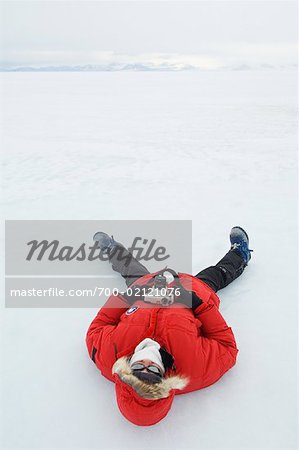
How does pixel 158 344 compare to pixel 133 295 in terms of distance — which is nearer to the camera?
pixel 158 344

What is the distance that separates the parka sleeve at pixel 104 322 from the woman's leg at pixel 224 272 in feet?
1.94

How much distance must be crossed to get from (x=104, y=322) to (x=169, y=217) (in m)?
1.83

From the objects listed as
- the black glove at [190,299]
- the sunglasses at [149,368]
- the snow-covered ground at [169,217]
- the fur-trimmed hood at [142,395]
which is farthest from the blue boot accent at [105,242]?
the sunglasses at [149,368]

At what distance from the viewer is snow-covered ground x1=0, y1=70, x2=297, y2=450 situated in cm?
191

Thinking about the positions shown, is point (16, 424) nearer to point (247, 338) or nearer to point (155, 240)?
point (247, 338)

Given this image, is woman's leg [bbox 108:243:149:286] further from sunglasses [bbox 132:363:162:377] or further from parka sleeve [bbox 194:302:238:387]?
sunglasses [bbox 132:363:162:377]

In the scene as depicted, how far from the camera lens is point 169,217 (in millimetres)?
3924

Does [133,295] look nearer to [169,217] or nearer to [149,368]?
[149,368]

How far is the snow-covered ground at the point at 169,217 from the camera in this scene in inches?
75.0

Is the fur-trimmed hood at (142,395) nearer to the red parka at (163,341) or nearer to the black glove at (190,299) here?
the red parka at (163,341)

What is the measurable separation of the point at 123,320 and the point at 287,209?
241 centimetres

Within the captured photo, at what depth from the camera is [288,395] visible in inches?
80.0

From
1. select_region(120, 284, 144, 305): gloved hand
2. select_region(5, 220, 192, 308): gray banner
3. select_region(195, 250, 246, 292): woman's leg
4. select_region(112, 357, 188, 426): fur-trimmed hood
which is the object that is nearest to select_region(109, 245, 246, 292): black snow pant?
select_region(195, 250, 246, 292): woman's leg

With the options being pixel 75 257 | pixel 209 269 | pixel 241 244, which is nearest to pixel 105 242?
pixel 75 257
